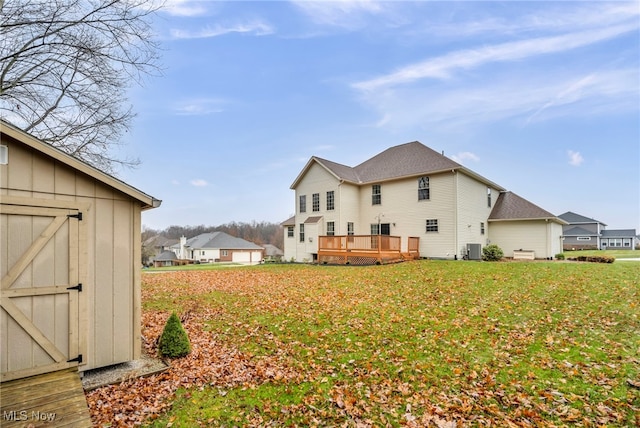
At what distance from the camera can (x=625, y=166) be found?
2338cm

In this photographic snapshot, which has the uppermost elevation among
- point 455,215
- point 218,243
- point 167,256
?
point 455,215

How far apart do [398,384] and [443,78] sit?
1998 cm

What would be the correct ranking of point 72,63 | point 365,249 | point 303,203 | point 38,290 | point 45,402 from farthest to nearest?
point 303,203 < point 365,249 < point 72,63 < point 38,290 < point 45,402

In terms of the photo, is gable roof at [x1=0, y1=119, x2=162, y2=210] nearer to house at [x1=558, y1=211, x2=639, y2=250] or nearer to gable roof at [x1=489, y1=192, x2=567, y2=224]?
gable roof at [x1=489, y1=192, x2=567, y2=224]

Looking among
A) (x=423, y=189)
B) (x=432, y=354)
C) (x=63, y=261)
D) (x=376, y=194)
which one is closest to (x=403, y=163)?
(x=423, y=189)

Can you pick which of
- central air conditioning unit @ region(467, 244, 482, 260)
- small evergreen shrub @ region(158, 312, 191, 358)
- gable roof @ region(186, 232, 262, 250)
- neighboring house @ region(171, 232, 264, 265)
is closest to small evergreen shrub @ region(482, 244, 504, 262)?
central air conditioning unit @ region(467, 244, 482, 260)

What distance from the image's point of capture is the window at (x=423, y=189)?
64.5 feet

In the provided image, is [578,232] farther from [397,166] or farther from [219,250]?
[219,250]

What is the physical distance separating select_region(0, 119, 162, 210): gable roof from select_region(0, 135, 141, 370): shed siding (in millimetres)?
170

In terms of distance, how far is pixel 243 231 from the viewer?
89000 millimetres

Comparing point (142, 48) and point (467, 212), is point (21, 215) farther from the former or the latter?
point (467, 212)

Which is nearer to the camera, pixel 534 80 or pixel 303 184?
pixel 534 80

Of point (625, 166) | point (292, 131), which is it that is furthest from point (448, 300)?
point (625, 166)

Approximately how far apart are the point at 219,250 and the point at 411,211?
4293 cm
